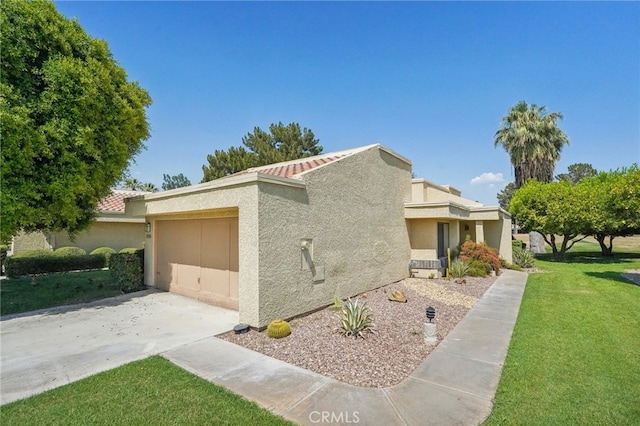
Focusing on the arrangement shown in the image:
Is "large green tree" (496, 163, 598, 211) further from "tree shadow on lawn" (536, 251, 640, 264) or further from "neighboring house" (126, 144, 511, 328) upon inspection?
"neighboring house" (126, 144, 511, 328)

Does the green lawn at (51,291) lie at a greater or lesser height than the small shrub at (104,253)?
lesser

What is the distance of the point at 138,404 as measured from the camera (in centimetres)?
414

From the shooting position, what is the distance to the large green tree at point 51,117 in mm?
8023

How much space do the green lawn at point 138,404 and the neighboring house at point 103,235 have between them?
16377 mm

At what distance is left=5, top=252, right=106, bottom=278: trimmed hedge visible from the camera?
15500mm

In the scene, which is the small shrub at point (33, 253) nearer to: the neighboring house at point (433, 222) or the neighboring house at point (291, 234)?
the neighboring house at point (291, 234)

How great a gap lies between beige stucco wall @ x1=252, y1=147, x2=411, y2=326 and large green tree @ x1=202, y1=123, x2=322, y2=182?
20.4m

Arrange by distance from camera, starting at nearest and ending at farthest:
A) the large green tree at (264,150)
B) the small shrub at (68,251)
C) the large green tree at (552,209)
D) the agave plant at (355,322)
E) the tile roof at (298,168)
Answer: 1. the agave plant at (355,322)
2. the tile roof at (298,168)
3. the small shrub at (68,251)
4. the large green tree at (552,209)
5. the large green tree at (264,150)

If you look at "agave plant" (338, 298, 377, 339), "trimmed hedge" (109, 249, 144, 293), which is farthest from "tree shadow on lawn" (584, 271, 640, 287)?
"trimmed hedge" (109, 249, 144, 293)

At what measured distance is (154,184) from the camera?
179ft

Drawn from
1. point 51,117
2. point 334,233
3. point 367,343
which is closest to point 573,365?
point 367,343

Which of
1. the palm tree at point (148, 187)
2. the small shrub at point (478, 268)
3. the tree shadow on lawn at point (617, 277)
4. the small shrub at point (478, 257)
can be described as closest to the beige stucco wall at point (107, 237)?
the small shrub at point (478, 257)

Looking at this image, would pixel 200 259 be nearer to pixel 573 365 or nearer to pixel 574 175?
pixel 573 365

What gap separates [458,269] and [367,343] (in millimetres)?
10407
